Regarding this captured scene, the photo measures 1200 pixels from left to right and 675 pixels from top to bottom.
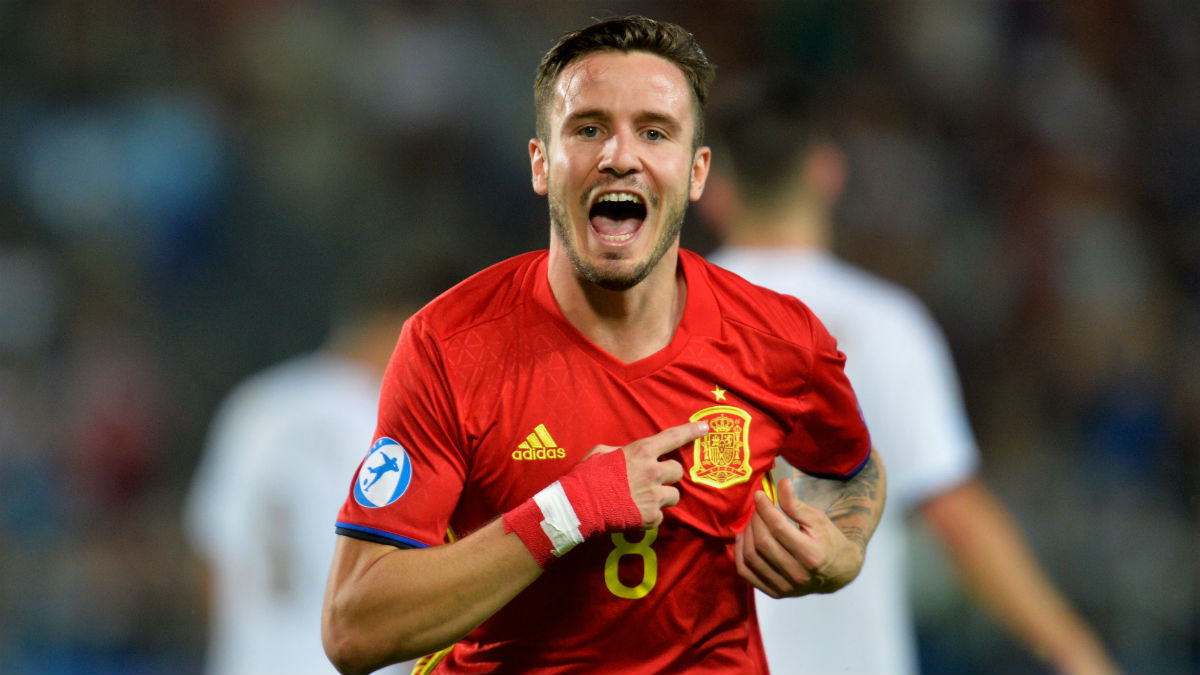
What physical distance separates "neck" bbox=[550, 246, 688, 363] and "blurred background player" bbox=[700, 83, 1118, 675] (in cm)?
141

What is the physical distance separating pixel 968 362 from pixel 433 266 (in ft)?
13.7

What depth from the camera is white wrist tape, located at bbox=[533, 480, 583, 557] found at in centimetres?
215

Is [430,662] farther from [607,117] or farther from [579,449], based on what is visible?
[607,117]

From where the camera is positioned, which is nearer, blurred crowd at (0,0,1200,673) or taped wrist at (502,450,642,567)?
taped wrist at (502,450,642,567)

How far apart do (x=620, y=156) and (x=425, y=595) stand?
2.80 feet

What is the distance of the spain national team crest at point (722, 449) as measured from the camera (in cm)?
243

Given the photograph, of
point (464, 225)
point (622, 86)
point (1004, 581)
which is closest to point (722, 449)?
point (622, 86)

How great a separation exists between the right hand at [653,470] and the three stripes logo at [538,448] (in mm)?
90

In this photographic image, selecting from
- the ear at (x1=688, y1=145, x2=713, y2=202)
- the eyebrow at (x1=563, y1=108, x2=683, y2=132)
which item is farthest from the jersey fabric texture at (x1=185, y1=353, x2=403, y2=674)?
the eyebrow at (x1=563, y1=108, x2=683, y2=132)

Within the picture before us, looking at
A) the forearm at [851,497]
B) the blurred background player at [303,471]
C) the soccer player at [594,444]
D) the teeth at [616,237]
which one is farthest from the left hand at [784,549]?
the blurred background player at [303,471]

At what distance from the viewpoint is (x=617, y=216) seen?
2.48 m

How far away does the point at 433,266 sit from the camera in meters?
4.43

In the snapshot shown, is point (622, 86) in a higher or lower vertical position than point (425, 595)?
higher

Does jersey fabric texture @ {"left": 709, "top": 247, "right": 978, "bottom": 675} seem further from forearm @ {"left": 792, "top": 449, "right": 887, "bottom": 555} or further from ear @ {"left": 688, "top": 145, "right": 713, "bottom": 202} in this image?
ear @ {"left": 688, "top": 145, "right": 713, "bottom": 202}
